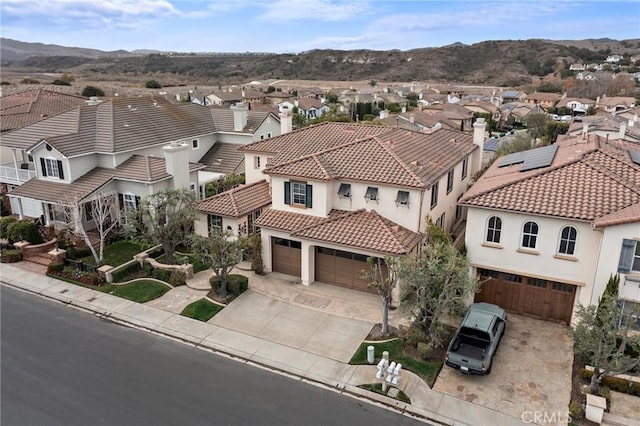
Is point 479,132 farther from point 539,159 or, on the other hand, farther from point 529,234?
point 529,234

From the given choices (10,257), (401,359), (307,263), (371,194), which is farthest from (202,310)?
(10,257)

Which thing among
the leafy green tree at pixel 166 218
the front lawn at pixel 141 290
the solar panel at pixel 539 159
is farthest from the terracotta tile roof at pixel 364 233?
the front lawn at pixel 141 290

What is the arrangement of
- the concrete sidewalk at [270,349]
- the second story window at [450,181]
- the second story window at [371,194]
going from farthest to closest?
the second story window at [450,181]
the second story window at [371,194]
the concrete sidewalk at [270,349]

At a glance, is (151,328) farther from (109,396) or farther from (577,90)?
(577,90)

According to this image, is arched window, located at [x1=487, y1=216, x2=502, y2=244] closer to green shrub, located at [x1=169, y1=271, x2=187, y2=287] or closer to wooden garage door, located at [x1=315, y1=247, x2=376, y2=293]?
wooden garage door, located at [x1=315, y1=247, x2=376, y2=293]

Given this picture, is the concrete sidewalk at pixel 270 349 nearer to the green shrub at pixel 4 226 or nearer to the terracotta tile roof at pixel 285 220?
the terracotta tile roof at pixel 285 220

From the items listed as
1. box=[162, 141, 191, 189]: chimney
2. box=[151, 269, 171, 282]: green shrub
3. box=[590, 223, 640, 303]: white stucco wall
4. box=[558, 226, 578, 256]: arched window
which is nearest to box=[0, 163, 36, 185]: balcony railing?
box=[162, 141, 191, 189]: chimney

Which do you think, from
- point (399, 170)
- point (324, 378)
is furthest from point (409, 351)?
point (399, 170)
